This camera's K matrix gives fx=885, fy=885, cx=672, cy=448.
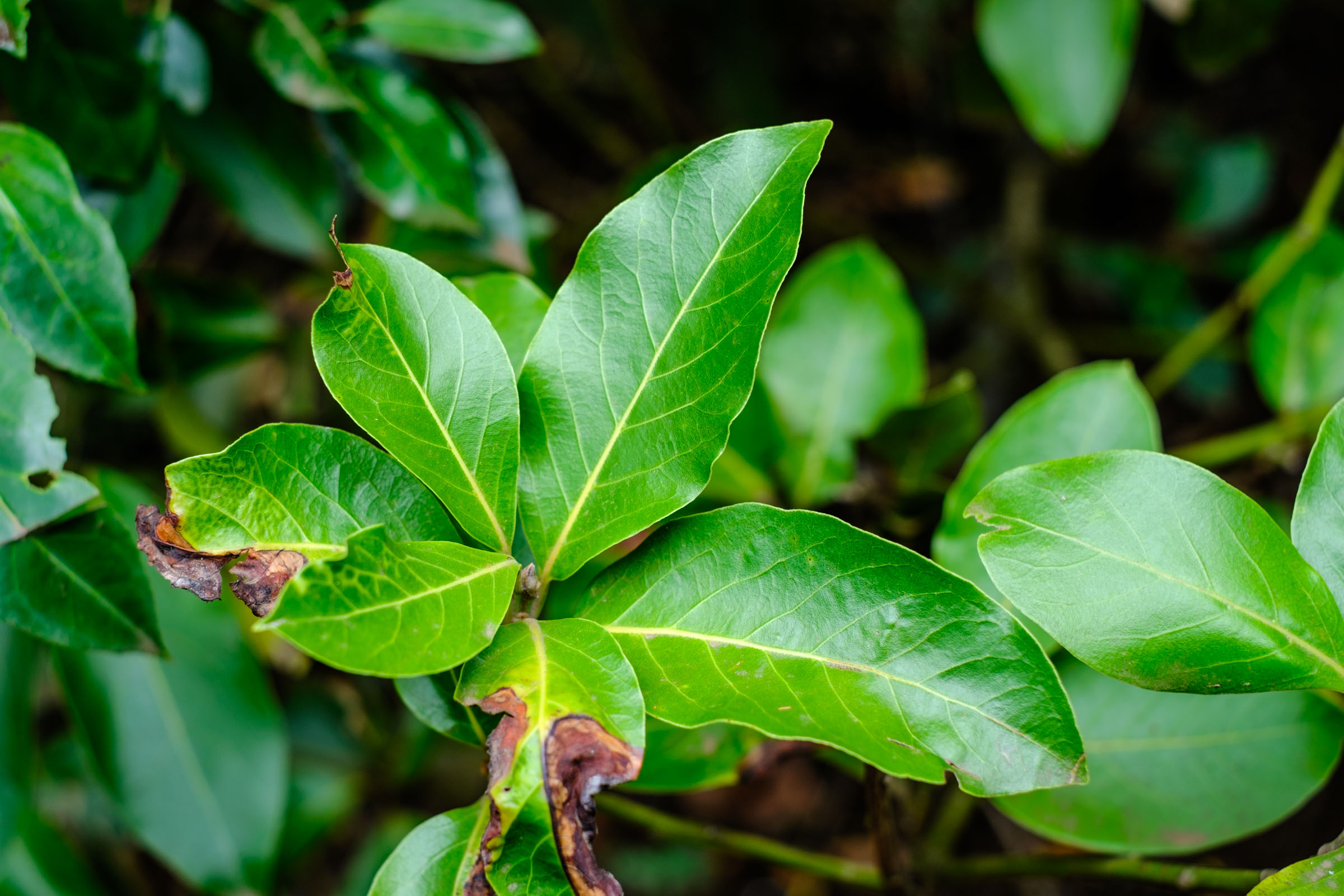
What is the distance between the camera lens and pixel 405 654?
0.47 metres

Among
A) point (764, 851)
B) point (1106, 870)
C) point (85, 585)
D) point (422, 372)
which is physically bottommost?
point (764, 851)

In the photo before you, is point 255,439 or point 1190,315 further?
point 1190,315

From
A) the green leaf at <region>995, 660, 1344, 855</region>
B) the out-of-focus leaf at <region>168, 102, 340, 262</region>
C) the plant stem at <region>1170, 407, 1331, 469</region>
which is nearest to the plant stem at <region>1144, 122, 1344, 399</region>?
the plant stem at <region>1170, 407, 1331, 469</region>

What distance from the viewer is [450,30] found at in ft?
2.87

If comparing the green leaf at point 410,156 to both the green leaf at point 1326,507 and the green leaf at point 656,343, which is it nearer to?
the green leaf at point 656,343

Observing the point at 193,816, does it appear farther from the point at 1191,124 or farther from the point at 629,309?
the point at 1191,124

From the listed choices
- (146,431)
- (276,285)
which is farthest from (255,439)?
(276,285)

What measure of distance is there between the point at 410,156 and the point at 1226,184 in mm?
1594

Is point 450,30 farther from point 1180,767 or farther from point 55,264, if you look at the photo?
point 1180,767

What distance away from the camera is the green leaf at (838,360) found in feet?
3.35

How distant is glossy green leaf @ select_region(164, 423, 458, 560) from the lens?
1.69 feet

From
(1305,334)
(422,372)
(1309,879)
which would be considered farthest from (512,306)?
(1305,334)

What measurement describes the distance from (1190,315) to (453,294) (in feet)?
5.26

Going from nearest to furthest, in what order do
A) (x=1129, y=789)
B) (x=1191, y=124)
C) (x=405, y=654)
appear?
(x=405, y=654) → (x=1129, y=789) → (x=1191, y=124)
